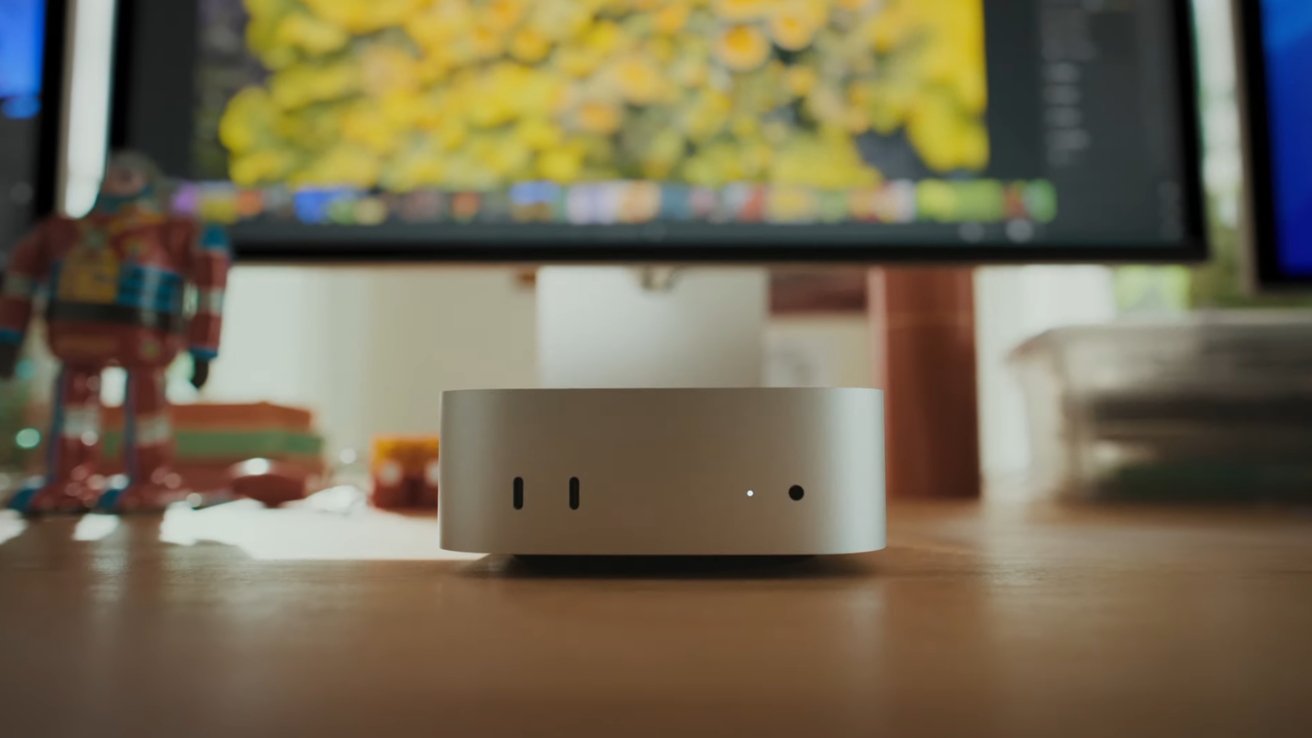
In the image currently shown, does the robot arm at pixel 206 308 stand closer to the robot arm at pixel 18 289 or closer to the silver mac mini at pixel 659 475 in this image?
the robot arm at pixel 18 289

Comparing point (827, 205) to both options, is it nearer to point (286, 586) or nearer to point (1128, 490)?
point (286, 586)

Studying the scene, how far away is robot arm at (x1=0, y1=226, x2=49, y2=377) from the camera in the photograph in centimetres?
67

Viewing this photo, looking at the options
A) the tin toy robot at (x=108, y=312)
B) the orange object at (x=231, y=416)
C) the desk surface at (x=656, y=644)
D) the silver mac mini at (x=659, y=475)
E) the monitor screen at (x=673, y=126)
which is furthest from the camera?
the orange object at (x=231, y=416)

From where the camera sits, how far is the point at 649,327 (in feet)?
Result: 1.93

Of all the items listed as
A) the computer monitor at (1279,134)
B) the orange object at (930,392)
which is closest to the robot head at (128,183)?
the orange object at (930,392)

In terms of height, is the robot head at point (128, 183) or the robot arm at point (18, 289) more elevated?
the robot head at point (128, 183)

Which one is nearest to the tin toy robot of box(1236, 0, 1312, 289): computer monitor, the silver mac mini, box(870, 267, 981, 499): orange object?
the silver mac mini

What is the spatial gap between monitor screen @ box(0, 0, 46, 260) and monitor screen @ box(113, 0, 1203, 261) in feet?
0.45

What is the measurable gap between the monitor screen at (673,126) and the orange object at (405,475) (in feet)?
0.89

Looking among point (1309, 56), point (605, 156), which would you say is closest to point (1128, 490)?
point (1309, 56)

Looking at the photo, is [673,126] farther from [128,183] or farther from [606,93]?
[128,183]

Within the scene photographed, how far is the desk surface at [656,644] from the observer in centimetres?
19

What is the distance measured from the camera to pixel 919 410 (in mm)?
960

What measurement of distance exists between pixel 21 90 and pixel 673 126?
0.50 meters
